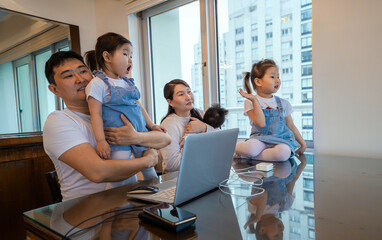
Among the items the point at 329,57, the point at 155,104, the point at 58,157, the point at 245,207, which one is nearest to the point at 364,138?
the point at 329,57

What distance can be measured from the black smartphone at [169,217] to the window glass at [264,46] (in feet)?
5.12

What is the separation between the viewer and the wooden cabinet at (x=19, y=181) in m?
1.65

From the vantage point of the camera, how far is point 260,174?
1.01 m

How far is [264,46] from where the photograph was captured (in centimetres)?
205

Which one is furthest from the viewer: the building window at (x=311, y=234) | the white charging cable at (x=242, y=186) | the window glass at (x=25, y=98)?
the window glass at (x=25, y=98)

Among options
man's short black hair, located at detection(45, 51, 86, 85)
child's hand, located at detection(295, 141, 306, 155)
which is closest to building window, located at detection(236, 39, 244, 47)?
child's hand, located at detection(295, 141, 306, 155)

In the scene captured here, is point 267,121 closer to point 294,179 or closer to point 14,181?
point 294,179

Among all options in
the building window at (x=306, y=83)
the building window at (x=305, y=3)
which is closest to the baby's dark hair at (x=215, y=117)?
the building window at (x=306, y=83)

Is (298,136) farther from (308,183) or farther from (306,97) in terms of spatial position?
(308,183)

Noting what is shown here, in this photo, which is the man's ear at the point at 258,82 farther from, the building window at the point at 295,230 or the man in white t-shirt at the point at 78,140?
→ the building window at the point at 295,230

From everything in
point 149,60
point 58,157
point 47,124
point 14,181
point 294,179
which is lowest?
point 14,181

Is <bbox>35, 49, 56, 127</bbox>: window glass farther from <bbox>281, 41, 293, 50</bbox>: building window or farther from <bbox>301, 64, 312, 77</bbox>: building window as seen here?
<bbox>301, 64, 312, 77</bbox>: building window

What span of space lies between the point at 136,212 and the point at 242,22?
1.97 metres

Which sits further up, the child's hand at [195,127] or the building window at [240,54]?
the building window at [240,54]
